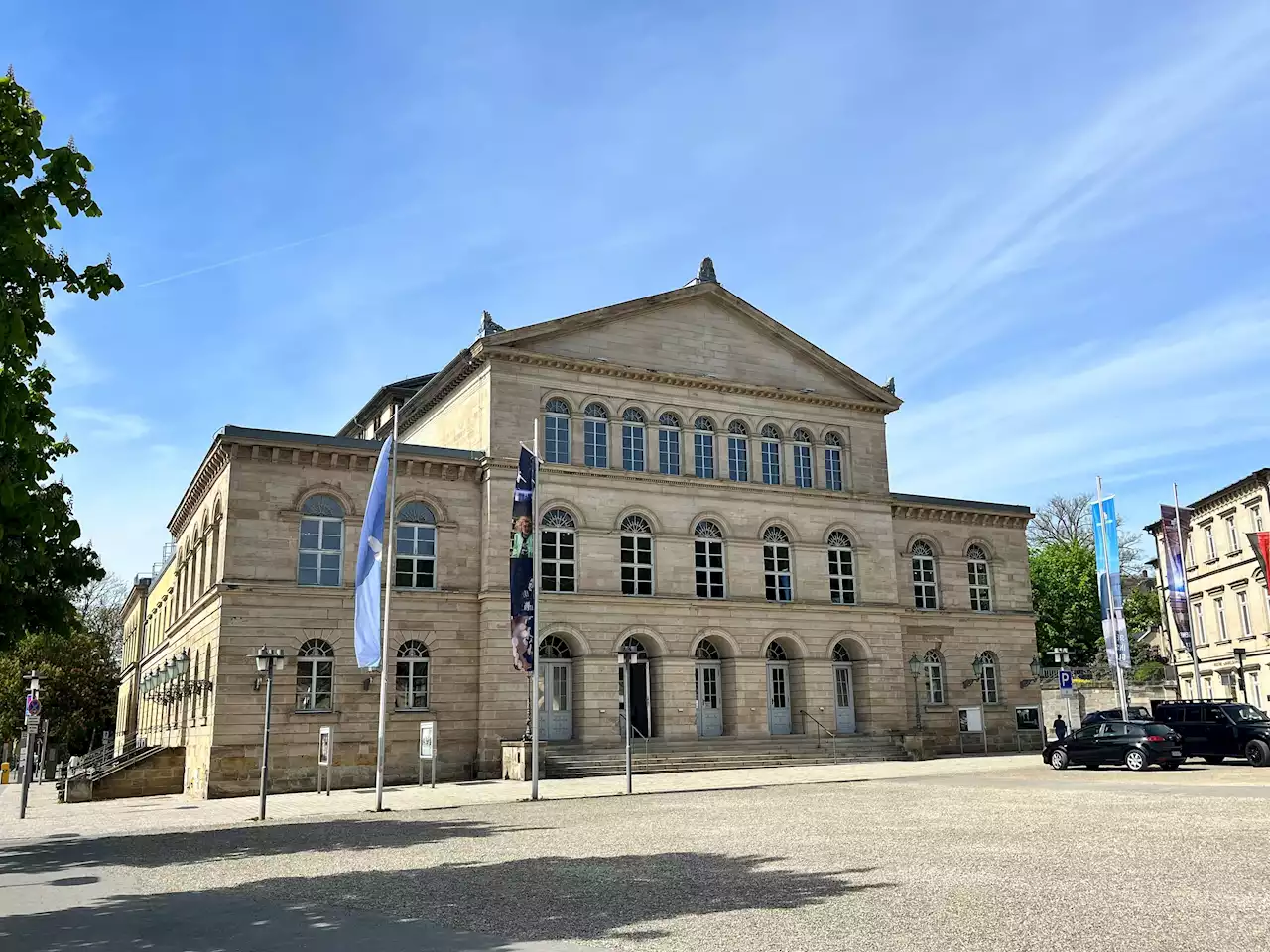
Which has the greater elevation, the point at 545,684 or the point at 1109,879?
the point at 545,684

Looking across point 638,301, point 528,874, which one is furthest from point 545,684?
point 528,874

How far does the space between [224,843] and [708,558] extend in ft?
72.4

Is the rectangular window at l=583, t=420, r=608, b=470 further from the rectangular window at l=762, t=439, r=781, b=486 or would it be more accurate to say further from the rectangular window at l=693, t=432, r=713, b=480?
the rectangular window at l=762, t=439, r=781, b=486

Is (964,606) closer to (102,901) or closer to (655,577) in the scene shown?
(655,577)

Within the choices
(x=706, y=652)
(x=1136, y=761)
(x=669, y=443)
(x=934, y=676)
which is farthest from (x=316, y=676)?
(x=934, y=676)

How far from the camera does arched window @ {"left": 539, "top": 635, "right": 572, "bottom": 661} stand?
34.5 meters

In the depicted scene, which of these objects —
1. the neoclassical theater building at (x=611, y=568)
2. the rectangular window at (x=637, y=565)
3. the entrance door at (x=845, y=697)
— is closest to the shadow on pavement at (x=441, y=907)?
the neoclassical theater building at (x=611, y=568)

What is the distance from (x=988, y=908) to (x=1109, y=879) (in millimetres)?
2063

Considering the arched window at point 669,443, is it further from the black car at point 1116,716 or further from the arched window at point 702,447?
the black car at point 1116,716

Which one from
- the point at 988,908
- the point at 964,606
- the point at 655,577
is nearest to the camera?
the point at 988,908

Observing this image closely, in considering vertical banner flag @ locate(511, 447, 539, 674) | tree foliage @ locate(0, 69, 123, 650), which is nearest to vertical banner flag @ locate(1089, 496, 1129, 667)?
vertical banner flag @ locate(511, 447, 539, 674)

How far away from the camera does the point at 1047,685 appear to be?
56062 millimetres

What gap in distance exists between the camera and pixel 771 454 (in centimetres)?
3900

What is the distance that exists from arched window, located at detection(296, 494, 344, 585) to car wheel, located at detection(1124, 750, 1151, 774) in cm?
2252
